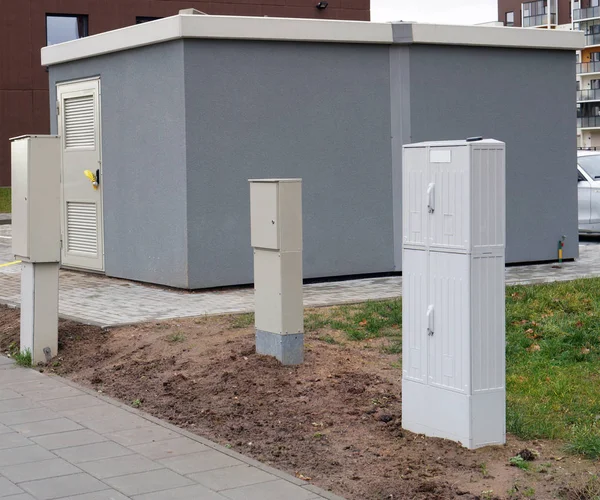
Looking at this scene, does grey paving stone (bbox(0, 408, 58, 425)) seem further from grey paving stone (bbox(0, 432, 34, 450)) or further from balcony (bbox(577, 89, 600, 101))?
balcony (bbox(577, 89, 600, 101))

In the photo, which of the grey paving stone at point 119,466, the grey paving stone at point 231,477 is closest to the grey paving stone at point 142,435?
the grey paving stone at point 119,466

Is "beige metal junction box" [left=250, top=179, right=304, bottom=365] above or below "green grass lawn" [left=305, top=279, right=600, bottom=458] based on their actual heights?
above

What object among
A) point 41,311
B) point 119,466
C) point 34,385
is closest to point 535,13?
point 41,311

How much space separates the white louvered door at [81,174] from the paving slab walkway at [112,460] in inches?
269

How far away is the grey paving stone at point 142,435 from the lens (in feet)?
21.5

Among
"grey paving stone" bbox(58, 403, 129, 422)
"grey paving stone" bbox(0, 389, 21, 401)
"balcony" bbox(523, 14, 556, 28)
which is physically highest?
"balcony" bbox(523, 14, 556, 28)

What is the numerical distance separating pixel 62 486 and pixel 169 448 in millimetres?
872

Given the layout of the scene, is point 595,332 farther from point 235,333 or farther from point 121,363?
point 121,363

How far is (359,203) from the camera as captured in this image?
13.4 meters

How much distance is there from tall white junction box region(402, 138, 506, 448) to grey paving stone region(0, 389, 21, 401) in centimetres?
339

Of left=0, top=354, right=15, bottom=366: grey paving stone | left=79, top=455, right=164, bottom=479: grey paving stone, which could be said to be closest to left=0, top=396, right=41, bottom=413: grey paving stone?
left=0, top=354, right=15, bottom=366: grey paving stone

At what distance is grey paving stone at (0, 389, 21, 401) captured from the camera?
7.91 m

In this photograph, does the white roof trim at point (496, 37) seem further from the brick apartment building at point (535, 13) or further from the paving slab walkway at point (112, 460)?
the brick apartment building at point (535, 13)

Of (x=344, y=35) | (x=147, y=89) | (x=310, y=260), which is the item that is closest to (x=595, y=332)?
(x=310, y=260)
